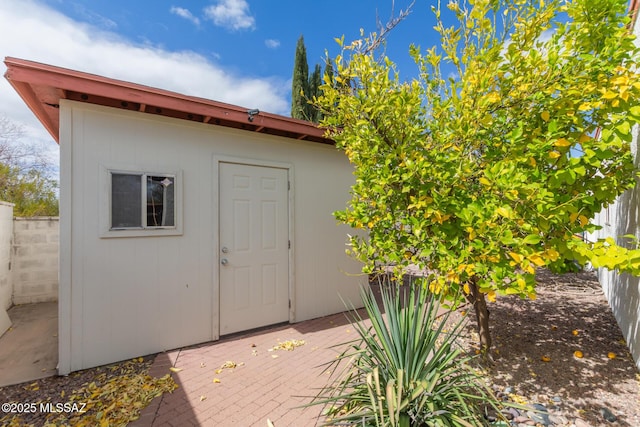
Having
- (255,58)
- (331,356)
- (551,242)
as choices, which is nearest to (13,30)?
(255,58)

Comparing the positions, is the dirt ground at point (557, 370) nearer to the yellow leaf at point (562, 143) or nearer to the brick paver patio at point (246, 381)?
the brick paver patio at point (246, 381)

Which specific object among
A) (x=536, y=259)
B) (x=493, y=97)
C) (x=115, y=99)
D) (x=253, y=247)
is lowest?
(x=253, y=247)

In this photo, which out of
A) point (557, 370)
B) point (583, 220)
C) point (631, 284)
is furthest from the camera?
point (631, 284)

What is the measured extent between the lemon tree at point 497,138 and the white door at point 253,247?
1.69 meters

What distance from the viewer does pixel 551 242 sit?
2170 mm

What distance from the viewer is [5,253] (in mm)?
4652

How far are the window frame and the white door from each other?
522 mm

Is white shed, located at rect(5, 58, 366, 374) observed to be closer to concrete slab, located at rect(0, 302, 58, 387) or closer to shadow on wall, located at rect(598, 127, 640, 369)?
concrete slab, located at rect(0, 302, 58, 387)

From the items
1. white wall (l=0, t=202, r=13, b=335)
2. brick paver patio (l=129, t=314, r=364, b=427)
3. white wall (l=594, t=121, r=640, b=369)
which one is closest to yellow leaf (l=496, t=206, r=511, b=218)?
white wall (l=594, t=121, r=640, b=369)

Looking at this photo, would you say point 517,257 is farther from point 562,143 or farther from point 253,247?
point 253,247

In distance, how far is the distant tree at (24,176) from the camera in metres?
10.1

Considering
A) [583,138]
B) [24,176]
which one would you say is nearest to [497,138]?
[583,138]

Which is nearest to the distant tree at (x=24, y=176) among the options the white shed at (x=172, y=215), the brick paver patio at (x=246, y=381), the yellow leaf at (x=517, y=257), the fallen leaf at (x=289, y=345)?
the white shed at (x=172, y=215)

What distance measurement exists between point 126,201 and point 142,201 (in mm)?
149
